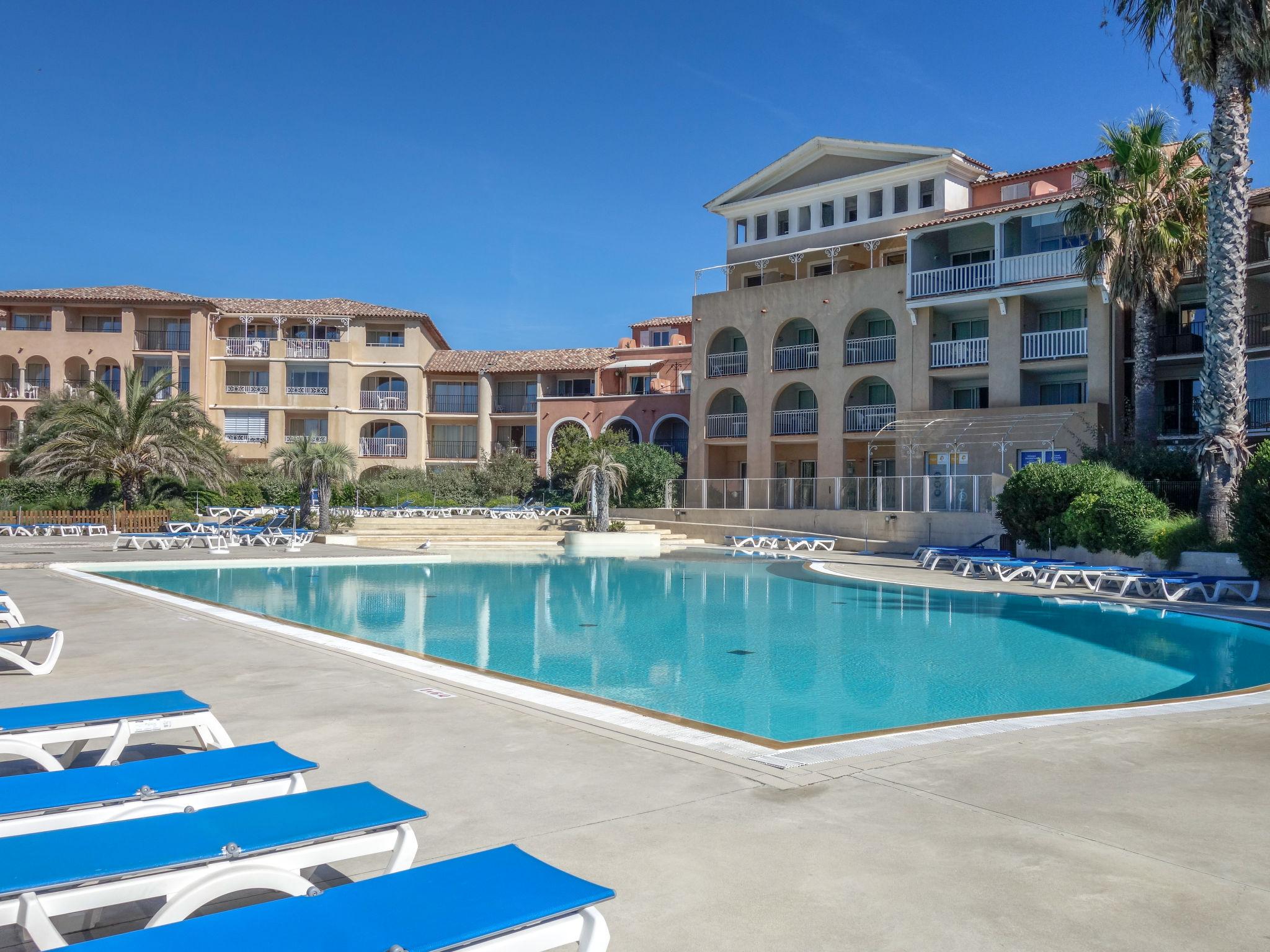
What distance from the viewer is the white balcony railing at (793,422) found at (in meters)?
37.0

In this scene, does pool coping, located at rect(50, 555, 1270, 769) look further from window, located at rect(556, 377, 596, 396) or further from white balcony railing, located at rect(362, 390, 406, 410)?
white balcony railing, located at rect(362, 390, 406, 410)

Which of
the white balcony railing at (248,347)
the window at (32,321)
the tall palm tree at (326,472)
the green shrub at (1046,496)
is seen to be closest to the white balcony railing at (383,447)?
the white balcony railing at (248,347)

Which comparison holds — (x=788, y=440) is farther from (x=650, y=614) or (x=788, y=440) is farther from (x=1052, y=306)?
(x=650, y=614)

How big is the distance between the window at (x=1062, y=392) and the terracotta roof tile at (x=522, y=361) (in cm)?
2254

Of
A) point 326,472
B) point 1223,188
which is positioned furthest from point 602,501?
point 1223,188

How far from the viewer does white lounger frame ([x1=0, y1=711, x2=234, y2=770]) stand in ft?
16.6

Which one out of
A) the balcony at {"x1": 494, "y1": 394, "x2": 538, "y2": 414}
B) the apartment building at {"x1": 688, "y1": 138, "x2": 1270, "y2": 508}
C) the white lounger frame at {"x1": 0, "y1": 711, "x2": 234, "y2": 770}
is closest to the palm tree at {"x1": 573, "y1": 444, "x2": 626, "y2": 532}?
the apartment building at {"x1": 688, "y1": 138, "x2": 1270, "y2": 508}

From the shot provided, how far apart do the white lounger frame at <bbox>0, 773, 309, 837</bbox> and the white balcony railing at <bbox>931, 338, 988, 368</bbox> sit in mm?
30729

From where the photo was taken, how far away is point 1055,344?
30406mm

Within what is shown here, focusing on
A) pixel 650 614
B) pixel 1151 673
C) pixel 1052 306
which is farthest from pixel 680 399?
pixel 1151 673

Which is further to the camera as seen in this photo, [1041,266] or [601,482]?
[601,482]

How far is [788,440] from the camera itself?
37.5m

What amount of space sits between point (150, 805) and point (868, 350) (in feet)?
109

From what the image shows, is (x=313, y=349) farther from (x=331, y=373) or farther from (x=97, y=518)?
(x=97, y=518)
